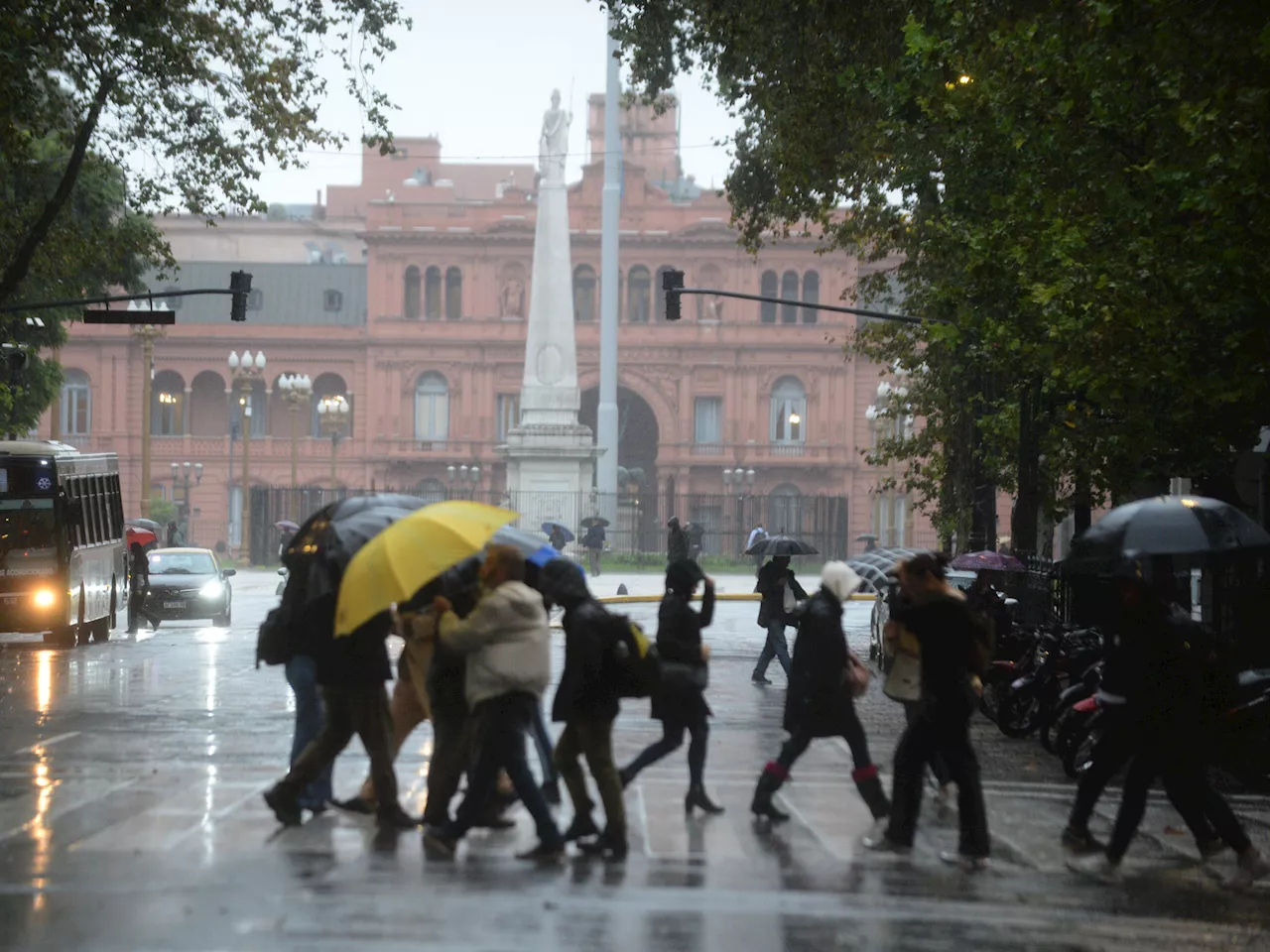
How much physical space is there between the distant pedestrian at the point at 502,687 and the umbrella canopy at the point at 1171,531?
14.8 feet

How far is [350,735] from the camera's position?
10500mm

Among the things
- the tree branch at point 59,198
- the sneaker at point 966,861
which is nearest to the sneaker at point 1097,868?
the sneaker at point 966,861

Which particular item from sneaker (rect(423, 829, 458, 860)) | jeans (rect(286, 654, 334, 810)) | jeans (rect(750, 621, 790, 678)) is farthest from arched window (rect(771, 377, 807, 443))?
sneaker (rect(423, 829, 458, 860))

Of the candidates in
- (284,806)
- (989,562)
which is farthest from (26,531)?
(284,806)

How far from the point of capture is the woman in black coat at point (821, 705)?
1100 centimetres

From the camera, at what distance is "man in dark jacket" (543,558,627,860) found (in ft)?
32.3

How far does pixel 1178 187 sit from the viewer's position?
54.0 ft

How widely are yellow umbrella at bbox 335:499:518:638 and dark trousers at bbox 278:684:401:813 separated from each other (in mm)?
473

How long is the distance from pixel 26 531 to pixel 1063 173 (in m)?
14.8

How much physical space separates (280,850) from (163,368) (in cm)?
7849

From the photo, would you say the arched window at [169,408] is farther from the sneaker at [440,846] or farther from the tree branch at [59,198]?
the sneaker at [440,846]

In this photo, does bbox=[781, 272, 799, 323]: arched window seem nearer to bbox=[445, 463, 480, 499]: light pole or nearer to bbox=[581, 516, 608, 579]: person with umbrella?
bbox=[445, 463, 480, 499]: light pole

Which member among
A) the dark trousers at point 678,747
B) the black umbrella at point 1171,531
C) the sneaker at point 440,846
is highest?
the black umbrella at point 1171,531

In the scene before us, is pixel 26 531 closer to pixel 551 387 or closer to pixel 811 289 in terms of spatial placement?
pixel 551 387
